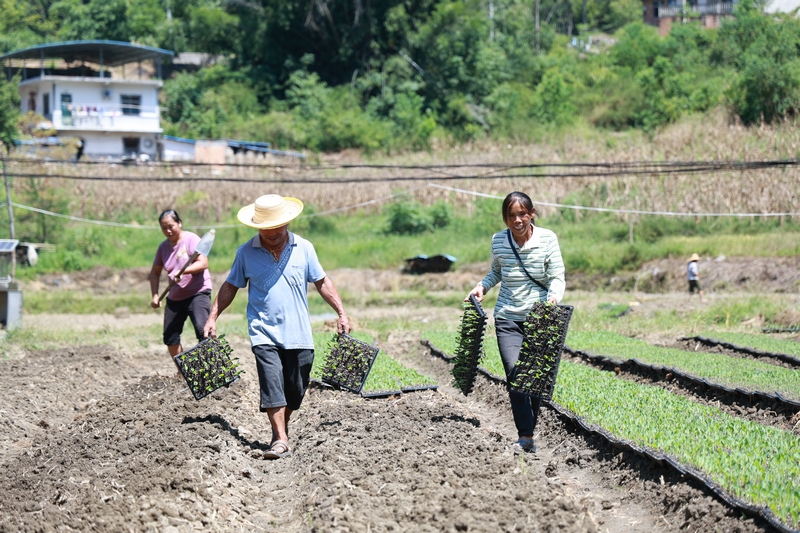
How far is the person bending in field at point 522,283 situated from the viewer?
298 inches

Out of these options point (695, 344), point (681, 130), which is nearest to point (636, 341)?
point (695, 344)

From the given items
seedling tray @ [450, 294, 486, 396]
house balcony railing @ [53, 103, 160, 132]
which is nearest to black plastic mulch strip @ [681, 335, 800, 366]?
seedling tray @ [450, 294, 486, 396]

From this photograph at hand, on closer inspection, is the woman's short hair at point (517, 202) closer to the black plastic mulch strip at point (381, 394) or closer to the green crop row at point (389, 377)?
the green crop row at point (389, 377)

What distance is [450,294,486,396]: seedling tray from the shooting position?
838 cm

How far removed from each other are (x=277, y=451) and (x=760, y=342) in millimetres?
9988

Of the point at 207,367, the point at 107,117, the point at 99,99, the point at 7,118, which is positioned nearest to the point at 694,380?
the point at 207,367

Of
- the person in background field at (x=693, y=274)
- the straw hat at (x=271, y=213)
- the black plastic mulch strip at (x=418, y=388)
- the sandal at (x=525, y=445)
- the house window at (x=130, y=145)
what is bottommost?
the person in background field at (x=693, y=274)

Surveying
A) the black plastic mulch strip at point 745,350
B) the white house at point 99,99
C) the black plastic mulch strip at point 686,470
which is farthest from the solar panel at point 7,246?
the white house at point 99,99

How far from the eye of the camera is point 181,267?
10.6 meters

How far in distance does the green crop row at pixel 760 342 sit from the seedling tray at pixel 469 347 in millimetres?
6649

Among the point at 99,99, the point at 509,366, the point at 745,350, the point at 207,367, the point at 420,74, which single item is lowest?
the point at 745,350

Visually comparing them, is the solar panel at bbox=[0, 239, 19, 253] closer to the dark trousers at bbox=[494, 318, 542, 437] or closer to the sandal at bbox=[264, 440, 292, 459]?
the sandal at bbox=[264, 440, 292, 459]

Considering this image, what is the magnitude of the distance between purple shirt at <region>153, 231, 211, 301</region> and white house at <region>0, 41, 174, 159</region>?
42920 mm

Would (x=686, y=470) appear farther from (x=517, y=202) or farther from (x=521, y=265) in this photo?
(x=517, y=202)
